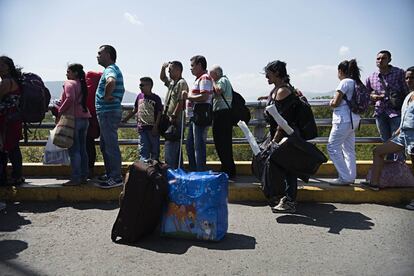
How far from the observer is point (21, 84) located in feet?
17.8

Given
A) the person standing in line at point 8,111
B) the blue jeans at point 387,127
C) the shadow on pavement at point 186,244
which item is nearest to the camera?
the shadow on pavement at point 186,244

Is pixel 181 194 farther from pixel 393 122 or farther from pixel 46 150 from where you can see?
pixel 393 122

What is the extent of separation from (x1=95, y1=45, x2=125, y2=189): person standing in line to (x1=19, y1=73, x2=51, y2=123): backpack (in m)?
0.80

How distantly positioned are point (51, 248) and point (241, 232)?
77.5 inches

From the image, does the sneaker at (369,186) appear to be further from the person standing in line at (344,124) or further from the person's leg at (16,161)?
the person's leg at (16,161)

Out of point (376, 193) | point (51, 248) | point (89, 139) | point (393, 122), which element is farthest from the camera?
point (89, 139)

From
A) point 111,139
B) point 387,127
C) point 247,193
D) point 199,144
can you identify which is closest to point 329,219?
point 247,193

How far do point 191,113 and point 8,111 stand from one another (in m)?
2.48

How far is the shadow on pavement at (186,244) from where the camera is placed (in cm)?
390

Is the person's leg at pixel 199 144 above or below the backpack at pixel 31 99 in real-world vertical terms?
below

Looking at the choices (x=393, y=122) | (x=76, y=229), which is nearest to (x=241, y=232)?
(x=76, y=229)

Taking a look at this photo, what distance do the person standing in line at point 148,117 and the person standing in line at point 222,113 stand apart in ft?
3.04

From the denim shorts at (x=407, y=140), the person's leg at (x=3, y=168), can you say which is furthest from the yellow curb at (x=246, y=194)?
the denim shorts at (x=407, y=140)

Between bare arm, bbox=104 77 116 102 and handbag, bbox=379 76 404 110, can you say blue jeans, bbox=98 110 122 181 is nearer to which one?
bare arm, bbox=104 77 116 102
